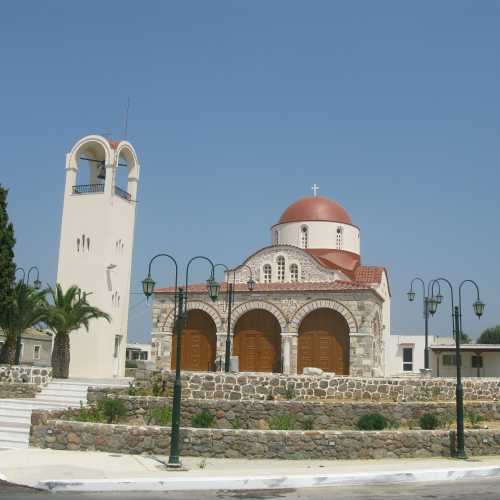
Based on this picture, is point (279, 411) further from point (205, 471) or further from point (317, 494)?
point (317, 494)

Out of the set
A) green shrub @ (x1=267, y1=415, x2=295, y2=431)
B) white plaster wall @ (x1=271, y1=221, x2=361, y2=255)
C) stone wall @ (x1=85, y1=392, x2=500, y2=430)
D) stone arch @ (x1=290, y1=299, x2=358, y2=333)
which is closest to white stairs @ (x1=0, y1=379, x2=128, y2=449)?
stone wall @ (x1=85, y1=392, x2=500, y2=430)

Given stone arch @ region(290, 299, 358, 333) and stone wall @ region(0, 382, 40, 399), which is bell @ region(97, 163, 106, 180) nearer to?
stone arch @ region(290, 299, 358, 333)

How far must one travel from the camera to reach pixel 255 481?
11734 mm

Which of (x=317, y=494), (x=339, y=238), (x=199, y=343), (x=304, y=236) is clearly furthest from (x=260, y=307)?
(x=317, y=494)

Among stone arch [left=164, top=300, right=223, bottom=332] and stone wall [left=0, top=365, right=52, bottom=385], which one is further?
stone arch [left=164, top=300, right=223, bottom=332]

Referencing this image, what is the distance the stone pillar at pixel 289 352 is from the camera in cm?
3077

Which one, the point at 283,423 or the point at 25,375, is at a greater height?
the point at 25,375

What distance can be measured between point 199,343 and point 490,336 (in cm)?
4609

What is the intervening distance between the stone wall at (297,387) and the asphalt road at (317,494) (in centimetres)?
858

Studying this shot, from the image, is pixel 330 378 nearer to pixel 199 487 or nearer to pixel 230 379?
pixel 230 379

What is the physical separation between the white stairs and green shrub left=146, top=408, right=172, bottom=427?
2489mm

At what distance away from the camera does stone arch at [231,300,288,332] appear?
3142cm

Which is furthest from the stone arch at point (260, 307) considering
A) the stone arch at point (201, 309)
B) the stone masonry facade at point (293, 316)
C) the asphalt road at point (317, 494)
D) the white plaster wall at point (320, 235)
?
the asphalt road at point (317, 494)

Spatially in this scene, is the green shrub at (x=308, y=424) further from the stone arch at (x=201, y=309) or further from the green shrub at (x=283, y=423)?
the stone arch at (x=201, y=309)
